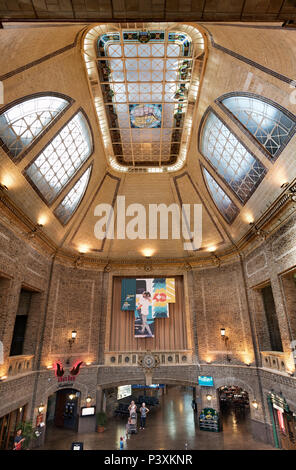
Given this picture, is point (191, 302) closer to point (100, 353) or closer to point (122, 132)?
point (100, 353)

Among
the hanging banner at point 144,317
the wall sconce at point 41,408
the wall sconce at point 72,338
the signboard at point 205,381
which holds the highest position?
the hanging banner at point 144,317

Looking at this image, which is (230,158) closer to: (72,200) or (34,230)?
(72,200)

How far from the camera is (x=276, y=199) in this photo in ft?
35.7

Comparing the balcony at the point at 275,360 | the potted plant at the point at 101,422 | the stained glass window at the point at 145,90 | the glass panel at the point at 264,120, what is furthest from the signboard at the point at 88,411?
the glass panel at the point at 264,120

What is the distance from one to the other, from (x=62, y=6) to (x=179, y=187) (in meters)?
14.2

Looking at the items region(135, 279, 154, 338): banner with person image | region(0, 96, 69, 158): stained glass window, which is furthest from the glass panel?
region(135, 279, 154, 338): banner with person image

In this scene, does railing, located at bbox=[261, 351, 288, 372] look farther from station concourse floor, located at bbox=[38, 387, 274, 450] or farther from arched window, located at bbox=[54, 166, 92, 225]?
arched window, located at bbox=[54, 166, 92, 225]

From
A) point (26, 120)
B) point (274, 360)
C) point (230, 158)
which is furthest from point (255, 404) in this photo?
point (26, 120)

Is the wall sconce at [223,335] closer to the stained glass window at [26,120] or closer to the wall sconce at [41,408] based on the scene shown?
the wall sconce at [41,408]

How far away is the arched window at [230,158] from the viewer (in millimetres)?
11734

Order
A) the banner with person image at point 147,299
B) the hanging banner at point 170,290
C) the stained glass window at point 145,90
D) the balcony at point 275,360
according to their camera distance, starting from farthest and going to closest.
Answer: the hanging banner at point 170,290
the banner with person image at point 147,299
the balcony at point 275,360
the stained glass window at point 145,90

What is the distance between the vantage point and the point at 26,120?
32.2 feet

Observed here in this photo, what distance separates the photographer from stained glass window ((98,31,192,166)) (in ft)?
33.8

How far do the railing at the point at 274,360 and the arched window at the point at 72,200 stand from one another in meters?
13.2
